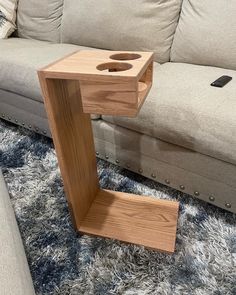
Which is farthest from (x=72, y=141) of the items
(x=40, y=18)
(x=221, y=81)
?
(x=40, y=18)

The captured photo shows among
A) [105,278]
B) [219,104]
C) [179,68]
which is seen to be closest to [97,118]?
[179,68]

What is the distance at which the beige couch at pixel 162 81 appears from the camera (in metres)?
0.83

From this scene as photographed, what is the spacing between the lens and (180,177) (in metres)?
0.97

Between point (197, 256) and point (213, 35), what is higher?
point (213, 35)

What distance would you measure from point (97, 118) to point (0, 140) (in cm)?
62

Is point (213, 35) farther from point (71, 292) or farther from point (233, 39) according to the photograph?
point (71, 292)

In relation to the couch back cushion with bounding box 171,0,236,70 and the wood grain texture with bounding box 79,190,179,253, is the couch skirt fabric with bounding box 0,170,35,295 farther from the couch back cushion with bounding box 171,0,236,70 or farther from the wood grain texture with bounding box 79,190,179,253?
the couch back cushion with bounding box 171,0,236,70

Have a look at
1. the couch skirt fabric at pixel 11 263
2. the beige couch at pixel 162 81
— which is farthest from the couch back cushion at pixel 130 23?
the couch skirt fabric at pixel 11 263

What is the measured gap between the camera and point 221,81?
3.08ft

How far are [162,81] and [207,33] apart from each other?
1.04 feet

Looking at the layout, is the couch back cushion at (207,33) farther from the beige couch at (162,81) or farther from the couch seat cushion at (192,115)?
the couch seat cushion at (192,115)

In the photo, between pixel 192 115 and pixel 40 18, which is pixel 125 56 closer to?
pixel 192 115

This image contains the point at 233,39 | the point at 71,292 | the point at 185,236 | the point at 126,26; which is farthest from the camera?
the point at 126,26

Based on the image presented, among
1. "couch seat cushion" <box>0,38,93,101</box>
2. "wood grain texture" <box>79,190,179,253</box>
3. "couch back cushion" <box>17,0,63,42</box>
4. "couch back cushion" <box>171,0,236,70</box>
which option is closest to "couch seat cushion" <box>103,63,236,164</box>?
"couch back cushion" <box>171,0,236,70</box>
